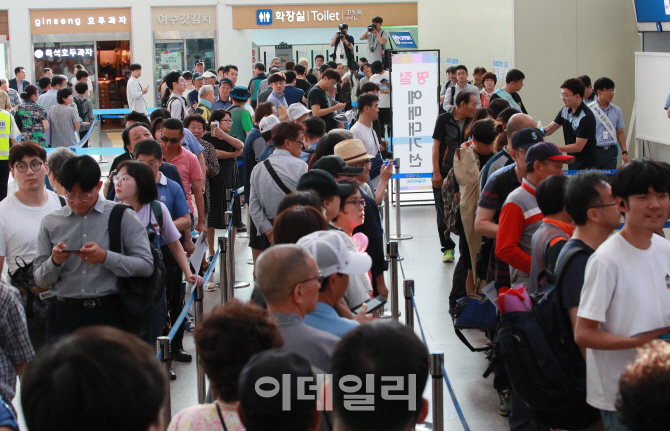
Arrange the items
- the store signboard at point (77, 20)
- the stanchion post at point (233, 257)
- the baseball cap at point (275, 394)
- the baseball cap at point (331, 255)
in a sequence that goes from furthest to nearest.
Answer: the store signboard at point (77, 20) → the stanchion post at point (233, 257) → the baseball cap at point (331, 255) → the baseball cap at point (275, 394)

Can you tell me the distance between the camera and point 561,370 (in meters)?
3.17

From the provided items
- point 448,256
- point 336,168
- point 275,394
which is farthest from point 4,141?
point 275,394

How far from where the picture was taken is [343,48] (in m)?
19.5

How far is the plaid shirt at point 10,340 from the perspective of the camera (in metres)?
2.82

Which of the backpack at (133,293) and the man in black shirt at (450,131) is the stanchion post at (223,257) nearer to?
the backpack at (133,293)

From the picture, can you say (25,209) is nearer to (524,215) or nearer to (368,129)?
(524,215)

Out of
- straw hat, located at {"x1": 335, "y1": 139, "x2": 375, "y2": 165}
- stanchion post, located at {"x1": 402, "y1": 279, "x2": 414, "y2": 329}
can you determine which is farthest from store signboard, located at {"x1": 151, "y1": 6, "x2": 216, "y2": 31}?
stanchion post, located at {"x1": 402, "y1": 279, "x2": 414, "y2": 329}

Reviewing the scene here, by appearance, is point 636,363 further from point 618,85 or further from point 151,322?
point 618,85

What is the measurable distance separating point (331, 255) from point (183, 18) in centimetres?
2510

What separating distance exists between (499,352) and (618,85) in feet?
36.7

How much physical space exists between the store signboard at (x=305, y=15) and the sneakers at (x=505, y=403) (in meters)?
23.5

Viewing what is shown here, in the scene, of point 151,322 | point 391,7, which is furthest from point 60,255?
point 391,7

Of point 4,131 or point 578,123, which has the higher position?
point 4,131

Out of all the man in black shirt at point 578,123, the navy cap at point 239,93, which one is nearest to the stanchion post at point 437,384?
the man in black shirt at point 578,123
